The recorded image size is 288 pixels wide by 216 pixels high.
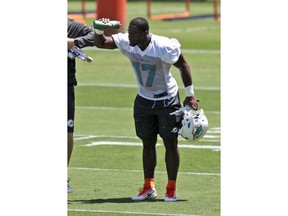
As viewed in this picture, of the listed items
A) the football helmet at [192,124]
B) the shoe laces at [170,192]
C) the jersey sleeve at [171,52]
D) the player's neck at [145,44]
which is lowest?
the shoe laces at [170,192]

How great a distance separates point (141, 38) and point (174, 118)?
895mm

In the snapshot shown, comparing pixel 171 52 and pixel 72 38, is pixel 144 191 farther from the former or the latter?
pixel 72 38

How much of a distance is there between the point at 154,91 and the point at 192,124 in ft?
1.66

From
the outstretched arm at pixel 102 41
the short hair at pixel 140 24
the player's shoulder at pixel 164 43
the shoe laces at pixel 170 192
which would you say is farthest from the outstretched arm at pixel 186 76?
the shoe laces at pixel 170 192

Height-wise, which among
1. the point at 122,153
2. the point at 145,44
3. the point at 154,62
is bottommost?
the point at 122,153

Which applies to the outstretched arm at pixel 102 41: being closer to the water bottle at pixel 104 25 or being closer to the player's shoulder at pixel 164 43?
the water bottle at pixel 104 25

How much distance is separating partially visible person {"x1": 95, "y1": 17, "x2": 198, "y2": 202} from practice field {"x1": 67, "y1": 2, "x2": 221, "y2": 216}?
326 mm

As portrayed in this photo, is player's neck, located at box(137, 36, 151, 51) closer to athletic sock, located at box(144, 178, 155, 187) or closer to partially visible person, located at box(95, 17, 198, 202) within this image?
partially visible person, located at box(95, 17, 198, 202)

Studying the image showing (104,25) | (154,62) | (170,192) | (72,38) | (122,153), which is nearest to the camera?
(104,25)

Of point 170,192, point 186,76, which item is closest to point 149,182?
point 170,192

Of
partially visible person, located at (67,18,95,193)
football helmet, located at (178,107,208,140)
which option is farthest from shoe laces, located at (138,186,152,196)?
partially visible person, located at (67,18,95,193)

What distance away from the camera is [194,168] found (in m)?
12.5

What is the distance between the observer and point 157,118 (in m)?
10.6

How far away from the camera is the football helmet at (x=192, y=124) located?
1039cm
